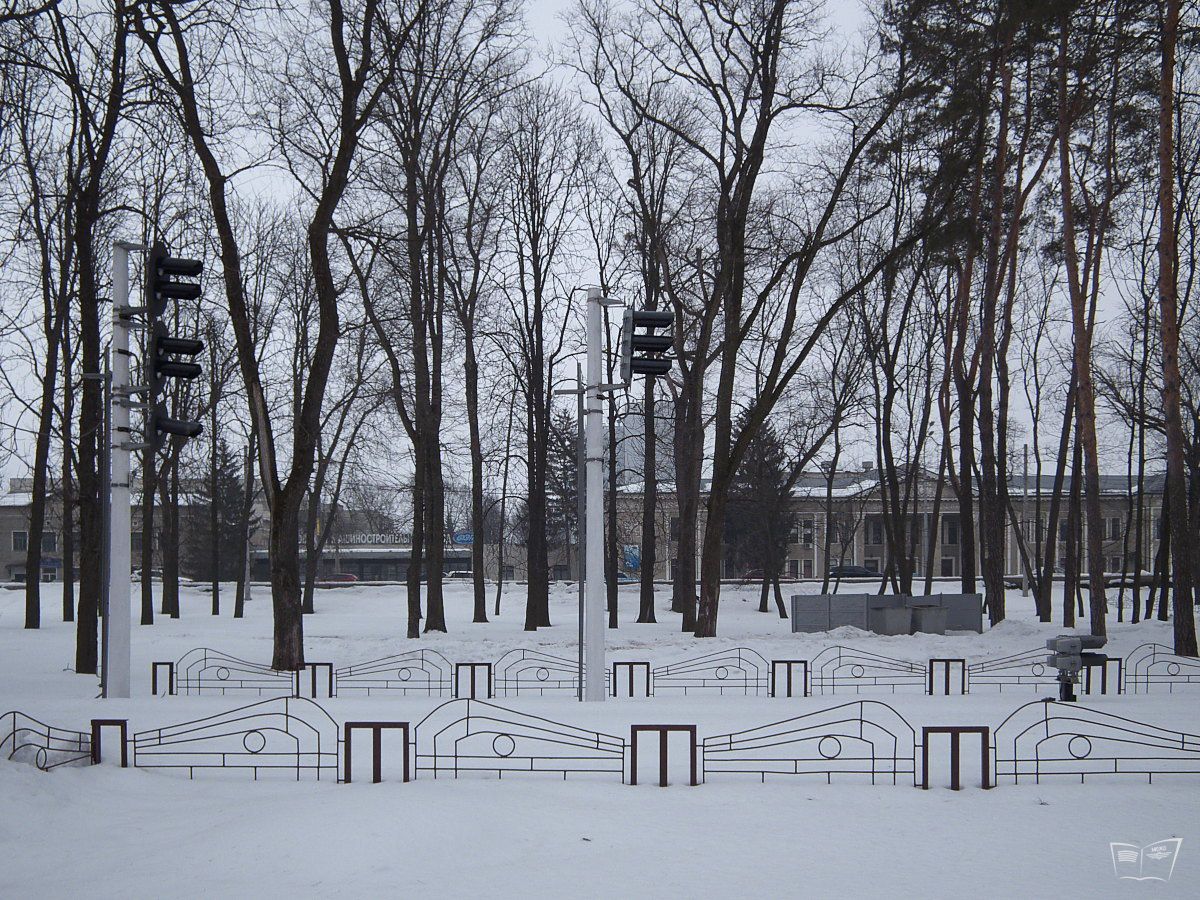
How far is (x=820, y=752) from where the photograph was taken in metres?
9.54

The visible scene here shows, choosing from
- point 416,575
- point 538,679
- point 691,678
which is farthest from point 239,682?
point 416,575

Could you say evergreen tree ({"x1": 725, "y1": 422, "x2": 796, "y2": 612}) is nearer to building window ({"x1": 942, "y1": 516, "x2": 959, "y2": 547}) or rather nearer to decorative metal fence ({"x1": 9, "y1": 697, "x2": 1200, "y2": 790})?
building window ({"x1": 942, "y1": 516, "x2": 959, "y2": 547})

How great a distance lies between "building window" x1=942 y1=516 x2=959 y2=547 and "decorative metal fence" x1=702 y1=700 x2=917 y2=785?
209 feet

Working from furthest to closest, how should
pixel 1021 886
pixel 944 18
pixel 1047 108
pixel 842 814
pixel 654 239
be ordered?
1. pixel 654 239
2. pixel 1047 108
3. pixel 944 18
4. pixel 842 814
5. pixel 1021 886

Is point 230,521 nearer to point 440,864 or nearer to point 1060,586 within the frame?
point 1060,586

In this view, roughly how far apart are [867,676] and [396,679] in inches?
321

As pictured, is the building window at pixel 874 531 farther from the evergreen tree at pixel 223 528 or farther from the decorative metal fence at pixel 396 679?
the decorative metal fence at pixel 396 679

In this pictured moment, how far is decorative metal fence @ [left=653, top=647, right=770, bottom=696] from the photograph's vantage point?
16.0 m

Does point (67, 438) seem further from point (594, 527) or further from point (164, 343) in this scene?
point (594, 527)

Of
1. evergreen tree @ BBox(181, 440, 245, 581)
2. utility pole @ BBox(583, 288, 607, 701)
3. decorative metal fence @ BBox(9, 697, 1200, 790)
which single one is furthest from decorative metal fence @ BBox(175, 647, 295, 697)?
evergreen tree @ BBox(181, 440, 245, 581)

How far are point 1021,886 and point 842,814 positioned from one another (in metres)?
1.85

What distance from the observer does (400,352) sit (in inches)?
1160

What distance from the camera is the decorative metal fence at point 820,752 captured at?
9.46 metres

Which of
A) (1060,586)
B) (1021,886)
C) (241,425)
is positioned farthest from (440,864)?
(1060,586)
